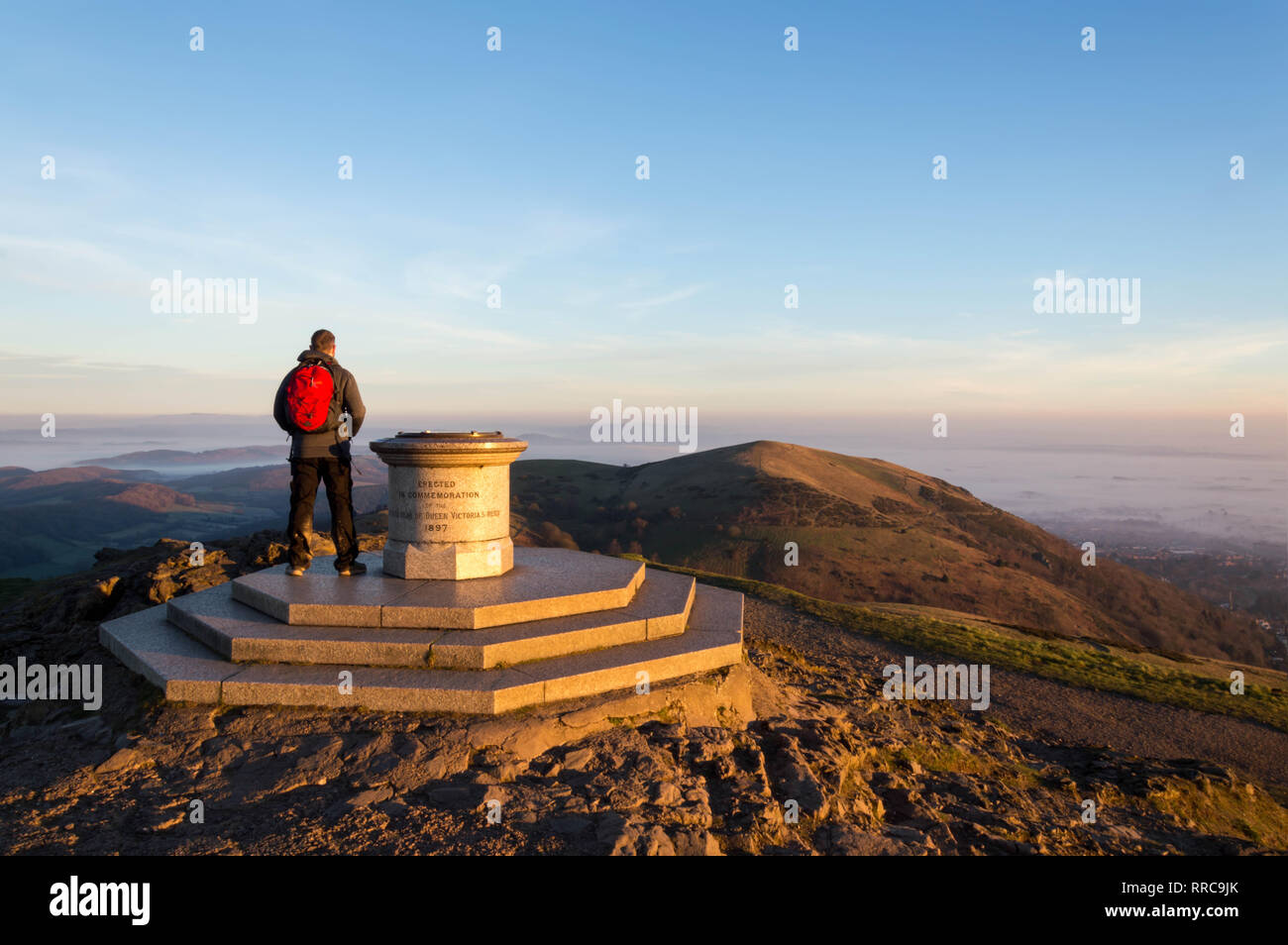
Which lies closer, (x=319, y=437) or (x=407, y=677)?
(x=407, y=677)

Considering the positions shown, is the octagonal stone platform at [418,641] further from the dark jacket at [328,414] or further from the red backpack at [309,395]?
the red backpack at [309,395]

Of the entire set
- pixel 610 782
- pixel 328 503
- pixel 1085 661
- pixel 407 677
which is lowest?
pixel 1085 661

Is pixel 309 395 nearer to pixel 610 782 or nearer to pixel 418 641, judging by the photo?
pixel 418 641

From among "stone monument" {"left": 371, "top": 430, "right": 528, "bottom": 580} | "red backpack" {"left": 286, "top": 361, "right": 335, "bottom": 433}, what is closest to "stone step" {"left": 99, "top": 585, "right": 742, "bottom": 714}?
"stone monument" {"left": 371, "top": 430, "right": 528, "bottom": 580}

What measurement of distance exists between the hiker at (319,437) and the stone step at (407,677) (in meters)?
1.81

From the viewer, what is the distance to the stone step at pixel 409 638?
6.57 metres

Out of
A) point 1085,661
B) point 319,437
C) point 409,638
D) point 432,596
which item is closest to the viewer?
point 409,638

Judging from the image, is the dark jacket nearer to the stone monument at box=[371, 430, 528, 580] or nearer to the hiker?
the hiker

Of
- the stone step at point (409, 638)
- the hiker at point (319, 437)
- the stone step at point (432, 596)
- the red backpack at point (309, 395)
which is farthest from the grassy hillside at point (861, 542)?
the red backpack at point (309, 395)

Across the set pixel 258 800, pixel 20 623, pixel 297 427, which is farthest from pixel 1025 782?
pixel 20 623

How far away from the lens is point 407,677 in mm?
6289

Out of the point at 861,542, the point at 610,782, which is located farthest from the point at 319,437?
the point at 861,542

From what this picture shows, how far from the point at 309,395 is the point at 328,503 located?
54.0 inches
